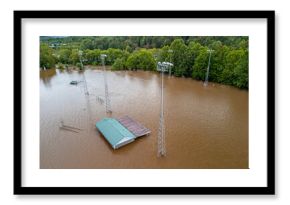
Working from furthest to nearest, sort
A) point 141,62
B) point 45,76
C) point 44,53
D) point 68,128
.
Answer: point 141,62 < point 68,128 < point 45,76 < point 44,53

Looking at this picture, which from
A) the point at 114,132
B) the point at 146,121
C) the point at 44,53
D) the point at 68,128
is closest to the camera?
the point at 44,53

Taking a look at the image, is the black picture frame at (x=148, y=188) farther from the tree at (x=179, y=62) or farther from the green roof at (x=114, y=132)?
the tree at (x=179, y=62)

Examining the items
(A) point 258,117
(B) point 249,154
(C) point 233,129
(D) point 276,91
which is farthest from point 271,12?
(C) point 233,129

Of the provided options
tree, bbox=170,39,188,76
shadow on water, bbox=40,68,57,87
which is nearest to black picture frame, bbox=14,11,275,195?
shadow on water, bbox=40,68,57,87

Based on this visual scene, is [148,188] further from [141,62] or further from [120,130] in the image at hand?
[141,62]

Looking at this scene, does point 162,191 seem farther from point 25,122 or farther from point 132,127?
point 132,127

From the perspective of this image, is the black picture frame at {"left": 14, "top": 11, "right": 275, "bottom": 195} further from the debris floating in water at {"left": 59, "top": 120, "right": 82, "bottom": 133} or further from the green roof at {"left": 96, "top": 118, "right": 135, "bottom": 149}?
the debris floating in water at {"left": 59, "top": 120, "right": 82, "bottom": 133}

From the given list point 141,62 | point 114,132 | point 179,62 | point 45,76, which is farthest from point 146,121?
point 141,62
